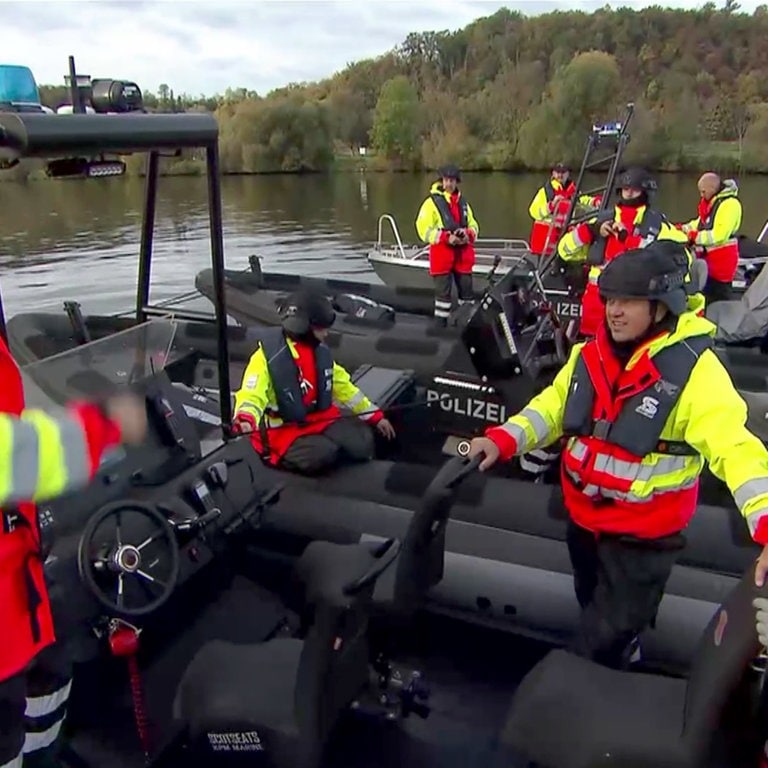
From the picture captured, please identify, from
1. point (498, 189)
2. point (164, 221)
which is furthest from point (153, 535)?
point (498, 189)

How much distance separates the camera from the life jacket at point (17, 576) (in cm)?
144

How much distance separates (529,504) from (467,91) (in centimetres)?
4211

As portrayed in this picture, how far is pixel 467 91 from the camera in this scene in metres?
42.0

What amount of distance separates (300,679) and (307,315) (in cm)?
156

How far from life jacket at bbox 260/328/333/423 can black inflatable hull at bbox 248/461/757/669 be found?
0.88 feet

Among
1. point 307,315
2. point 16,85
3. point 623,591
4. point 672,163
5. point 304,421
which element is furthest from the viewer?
point 672,163

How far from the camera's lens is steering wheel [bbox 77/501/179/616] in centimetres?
197

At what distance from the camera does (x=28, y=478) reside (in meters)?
1.31

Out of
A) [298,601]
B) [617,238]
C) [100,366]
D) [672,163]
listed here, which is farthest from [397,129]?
[100,366]

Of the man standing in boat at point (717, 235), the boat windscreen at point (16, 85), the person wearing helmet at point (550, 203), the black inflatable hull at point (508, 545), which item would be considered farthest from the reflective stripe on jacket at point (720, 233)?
the boat windscreen at point (16, 85)

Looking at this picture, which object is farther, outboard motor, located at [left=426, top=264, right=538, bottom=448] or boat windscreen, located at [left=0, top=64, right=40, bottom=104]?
outboard motor, located at [left=426, top=264, right=538, bottom=448]

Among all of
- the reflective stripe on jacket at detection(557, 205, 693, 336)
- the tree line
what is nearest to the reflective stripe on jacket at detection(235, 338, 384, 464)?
the reflective stripe on jacket at detection(557, 205, 693, 336)

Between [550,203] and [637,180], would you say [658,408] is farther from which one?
[550,203]

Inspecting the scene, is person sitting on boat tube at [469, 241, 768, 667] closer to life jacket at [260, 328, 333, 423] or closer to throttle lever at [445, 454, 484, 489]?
throttle lever at [445, 454, 484, 489]
